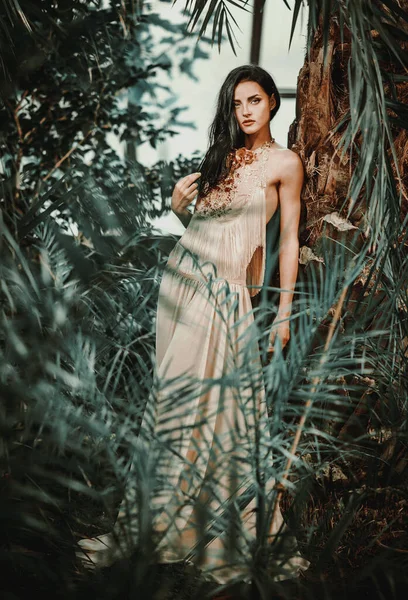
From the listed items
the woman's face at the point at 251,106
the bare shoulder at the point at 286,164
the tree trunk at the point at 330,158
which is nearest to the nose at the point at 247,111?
the woman's face at the point at 251,106

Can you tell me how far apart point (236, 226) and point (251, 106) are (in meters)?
0.34

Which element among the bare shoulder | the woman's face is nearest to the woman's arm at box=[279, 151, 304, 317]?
the bare shoulder

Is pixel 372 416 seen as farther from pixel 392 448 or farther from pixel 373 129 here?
pixel 373 129

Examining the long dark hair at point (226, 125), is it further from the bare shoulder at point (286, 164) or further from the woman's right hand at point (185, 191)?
the bare shoulder at point (286, 164)

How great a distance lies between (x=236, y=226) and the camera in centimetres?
174

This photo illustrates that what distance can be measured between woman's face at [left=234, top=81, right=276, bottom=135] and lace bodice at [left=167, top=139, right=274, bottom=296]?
60 mm

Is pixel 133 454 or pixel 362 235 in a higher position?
pixel 362 235

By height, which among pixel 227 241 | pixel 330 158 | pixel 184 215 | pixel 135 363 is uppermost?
pixel 330 158

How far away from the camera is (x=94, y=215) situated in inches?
75.6

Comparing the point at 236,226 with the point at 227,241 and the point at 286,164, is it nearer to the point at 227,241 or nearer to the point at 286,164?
the point at 227,241

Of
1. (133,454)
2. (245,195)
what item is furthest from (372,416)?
(133,454)

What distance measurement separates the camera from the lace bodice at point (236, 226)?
1.73 metres

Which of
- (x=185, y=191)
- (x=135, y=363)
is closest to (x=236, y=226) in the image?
(x=185, y=191)

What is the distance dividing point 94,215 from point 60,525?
0.92m
